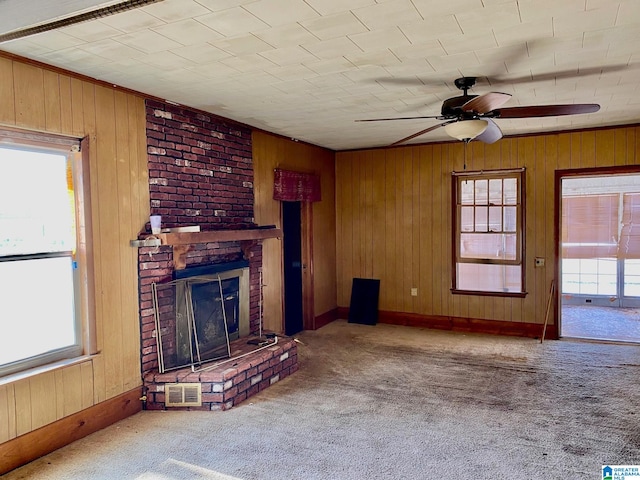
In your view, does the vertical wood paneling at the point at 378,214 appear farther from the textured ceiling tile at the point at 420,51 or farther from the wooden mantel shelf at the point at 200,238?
the textured ceiling tile at the point at 420,51

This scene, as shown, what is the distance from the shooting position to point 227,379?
3736mm

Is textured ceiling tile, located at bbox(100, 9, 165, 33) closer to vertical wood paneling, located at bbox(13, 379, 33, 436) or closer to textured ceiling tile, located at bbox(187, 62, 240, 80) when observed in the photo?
textured ceiling tile, located at bbox(187, 62, 240, 80)

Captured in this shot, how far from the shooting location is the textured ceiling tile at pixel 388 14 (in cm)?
228

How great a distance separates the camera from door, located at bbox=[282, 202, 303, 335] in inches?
238

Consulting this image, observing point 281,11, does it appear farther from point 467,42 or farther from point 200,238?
point 200,238

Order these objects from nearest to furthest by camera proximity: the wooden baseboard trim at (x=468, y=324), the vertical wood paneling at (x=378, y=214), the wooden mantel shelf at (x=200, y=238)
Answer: the wooden mantel shelf at (x=200, y=238) → the wooden baseboard trim at (x=468, y=324) → the vertical wood paneling at (x=378, y=214)

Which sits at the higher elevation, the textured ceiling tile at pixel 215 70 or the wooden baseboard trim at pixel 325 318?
the textured ceiling tile at pixel 215 70

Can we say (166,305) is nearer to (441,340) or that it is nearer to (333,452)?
(333,452)

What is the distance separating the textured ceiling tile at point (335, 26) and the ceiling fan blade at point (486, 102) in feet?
2.92

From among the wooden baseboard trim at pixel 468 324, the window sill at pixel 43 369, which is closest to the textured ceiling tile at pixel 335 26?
the window sill at pixel 43 369

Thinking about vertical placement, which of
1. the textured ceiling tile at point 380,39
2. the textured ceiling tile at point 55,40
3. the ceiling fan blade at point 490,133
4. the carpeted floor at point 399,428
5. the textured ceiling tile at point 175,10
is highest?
the textured ceiling tile at point 380,39

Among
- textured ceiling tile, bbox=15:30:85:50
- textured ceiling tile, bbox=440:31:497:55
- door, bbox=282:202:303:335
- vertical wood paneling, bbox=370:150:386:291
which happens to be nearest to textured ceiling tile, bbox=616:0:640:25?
textured ceiling tile, bbox=440:31:497:55

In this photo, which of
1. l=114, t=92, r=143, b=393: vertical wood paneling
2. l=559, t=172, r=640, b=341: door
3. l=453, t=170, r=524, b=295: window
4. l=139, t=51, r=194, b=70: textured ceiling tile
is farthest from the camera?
l=559, t=172, r=640, b=341: door

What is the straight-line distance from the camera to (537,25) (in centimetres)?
254
